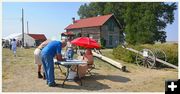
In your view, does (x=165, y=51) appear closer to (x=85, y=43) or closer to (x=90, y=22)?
(x=85, y=43)

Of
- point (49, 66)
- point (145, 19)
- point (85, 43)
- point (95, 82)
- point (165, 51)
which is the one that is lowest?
point (95, 82)

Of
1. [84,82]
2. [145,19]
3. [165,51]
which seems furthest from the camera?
[145,19]

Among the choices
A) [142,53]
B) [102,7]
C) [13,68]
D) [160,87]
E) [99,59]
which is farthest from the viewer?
[102,7]

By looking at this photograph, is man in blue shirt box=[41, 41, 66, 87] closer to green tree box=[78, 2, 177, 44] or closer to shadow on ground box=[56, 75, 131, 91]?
shadow on ground box=[56, 75, 131, 91]

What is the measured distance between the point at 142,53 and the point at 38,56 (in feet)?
19.1

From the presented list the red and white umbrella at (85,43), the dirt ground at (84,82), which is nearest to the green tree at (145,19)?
the red and white umbrella at (85,43)

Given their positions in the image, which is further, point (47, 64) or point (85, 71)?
point (85, 71)

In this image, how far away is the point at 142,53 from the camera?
1232cm

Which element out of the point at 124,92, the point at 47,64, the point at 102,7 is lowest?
the point at 124,92

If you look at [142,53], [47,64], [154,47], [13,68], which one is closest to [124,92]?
[47,64]

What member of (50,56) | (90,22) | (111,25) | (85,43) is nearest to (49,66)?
(50,56)

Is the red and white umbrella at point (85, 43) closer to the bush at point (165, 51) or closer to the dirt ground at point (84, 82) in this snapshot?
the dirt ground at point (84, 82)

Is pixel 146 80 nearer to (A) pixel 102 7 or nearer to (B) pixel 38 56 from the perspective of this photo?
(B) pixel 38 56

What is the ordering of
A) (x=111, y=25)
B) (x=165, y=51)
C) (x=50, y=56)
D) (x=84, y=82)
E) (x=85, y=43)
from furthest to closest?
(x=111, y=25) < (x=165, y=51) < (x=85, y=43) < (x=84, y=82) < (x=50, y=56)
